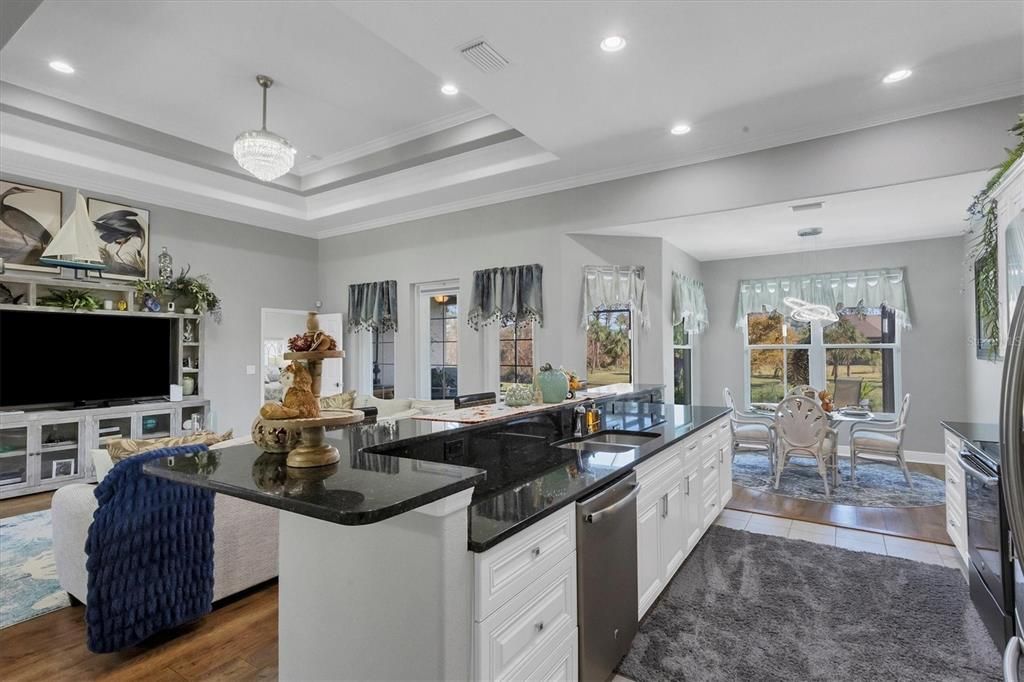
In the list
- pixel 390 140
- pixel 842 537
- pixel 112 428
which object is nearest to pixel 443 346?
pixel 390 140

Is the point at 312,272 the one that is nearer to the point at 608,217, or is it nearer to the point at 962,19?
the point at 608,217

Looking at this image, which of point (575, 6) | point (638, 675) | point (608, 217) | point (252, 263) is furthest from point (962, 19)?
point (252, 263)

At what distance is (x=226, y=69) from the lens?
380cm

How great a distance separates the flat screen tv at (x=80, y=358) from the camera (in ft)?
15.1

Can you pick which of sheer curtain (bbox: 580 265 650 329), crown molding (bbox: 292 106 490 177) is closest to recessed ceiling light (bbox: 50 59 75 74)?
crown molding (bbox: 292 106 490 177)

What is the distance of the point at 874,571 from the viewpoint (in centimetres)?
303

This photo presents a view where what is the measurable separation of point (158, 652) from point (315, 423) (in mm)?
1739

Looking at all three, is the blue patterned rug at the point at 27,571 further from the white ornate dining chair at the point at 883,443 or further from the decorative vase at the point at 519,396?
the white ornate dining chair at the point at 883,443

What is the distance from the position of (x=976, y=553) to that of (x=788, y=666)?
3.96 ft

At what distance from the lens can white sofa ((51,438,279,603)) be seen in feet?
8.07

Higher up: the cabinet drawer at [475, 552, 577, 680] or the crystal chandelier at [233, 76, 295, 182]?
the crystal chandelier at [233, 76, 295, 182]

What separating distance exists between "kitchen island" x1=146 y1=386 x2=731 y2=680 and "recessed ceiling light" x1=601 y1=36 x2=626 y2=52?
89.5 inches

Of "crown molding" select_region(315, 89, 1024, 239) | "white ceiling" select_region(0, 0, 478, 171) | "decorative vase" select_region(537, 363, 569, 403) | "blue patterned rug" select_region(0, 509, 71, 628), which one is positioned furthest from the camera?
"crown molding" select_region(315, 89, 1024, 239)

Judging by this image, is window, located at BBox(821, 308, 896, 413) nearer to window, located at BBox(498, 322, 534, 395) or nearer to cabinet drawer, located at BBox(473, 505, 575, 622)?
window, located at BBox(498, 322, 534, 395)
